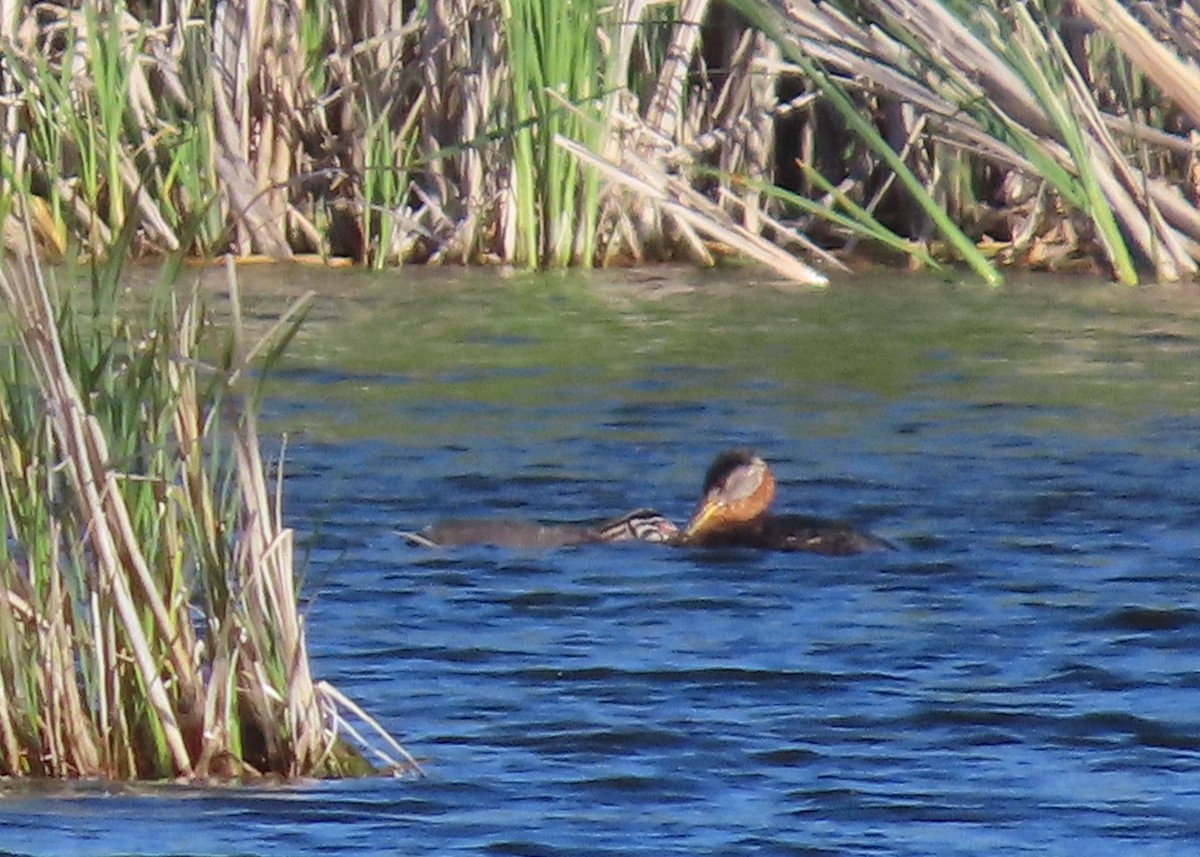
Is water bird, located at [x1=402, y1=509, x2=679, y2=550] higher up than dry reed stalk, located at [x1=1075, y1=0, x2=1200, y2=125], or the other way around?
dry reed stalk, located at [x1=1075, y1=0, x2=1200, y2=125]

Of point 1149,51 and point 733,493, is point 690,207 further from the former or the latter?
point 733,493

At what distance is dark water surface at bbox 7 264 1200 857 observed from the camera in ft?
16.2

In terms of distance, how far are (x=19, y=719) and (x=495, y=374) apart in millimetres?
6097

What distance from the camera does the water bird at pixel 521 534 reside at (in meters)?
7.70

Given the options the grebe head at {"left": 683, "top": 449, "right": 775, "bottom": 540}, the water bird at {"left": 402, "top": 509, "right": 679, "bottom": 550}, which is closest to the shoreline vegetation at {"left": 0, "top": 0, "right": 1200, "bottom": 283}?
the grebe head at {"left": 683, "top": 449, "right": 775, "bottom": 540}

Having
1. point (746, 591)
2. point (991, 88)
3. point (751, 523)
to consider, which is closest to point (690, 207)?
point (991, 88)

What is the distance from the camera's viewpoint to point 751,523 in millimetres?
7762

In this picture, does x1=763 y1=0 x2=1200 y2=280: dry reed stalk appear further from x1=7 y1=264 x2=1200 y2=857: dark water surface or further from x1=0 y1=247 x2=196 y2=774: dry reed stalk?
x1=0 y1=247 x2=196 y2=774: dry reed stalk

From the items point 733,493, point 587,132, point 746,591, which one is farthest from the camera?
point 587,132

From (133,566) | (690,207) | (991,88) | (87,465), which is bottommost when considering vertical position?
(690,207)

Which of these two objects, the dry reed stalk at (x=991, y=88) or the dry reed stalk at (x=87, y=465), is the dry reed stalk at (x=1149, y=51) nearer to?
the dry reed stalk at (x=991, y=88)

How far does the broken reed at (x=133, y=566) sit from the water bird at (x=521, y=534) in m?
2.75

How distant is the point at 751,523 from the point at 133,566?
3.19 metres

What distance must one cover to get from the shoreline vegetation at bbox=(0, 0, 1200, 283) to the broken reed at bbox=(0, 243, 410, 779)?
7.60 m
